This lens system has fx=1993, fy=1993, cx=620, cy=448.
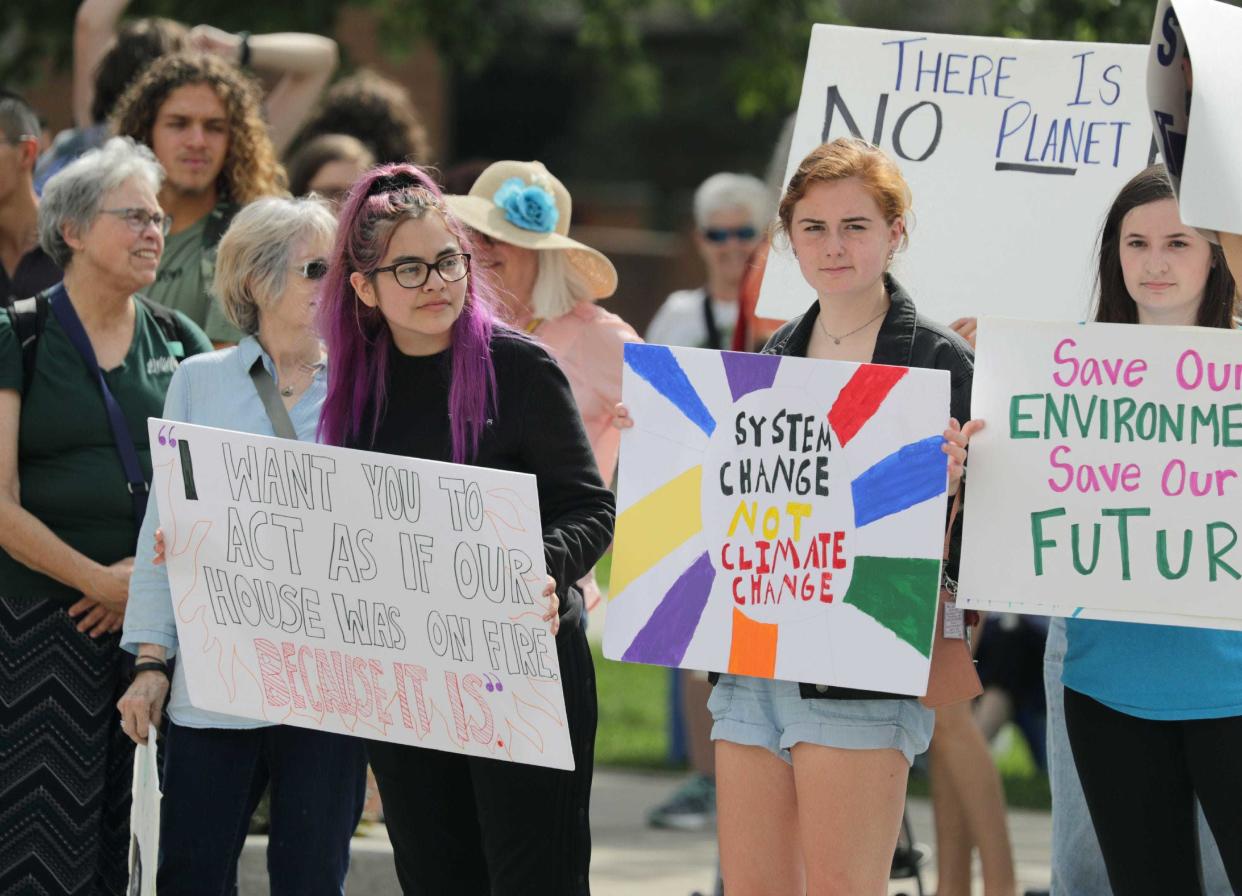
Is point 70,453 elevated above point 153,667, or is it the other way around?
point 70,453

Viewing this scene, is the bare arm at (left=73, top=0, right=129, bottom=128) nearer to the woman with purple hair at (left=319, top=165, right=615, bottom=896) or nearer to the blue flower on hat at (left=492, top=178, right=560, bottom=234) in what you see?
the blue flower on hat at (left=492, top=178, right=560, bottom=234)

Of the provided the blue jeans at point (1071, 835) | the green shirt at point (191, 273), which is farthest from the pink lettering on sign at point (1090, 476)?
the green shirt at point (191, 273)

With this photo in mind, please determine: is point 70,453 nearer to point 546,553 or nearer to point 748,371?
point 546,553

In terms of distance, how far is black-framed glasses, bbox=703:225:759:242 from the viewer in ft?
25.9

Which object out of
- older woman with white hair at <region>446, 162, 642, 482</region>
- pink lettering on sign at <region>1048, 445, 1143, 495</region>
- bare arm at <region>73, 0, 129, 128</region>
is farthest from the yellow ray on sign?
bare arm at <region>73, 0, 129, 128</region>

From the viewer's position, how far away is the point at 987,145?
530cm

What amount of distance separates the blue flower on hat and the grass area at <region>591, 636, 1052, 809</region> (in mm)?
3678

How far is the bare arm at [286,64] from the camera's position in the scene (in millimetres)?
6973

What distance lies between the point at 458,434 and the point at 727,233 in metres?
4.08

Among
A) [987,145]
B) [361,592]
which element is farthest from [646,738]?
[361,592]

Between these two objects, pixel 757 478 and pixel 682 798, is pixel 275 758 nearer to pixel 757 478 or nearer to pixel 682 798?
pixel 757 478

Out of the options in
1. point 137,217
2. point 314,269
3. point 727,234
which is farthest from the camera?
point 727,234

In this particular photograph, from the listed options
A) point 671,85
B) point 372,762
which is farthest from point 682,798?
point 671,85

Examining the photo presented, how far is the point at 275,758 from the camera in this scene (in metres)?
4.39
